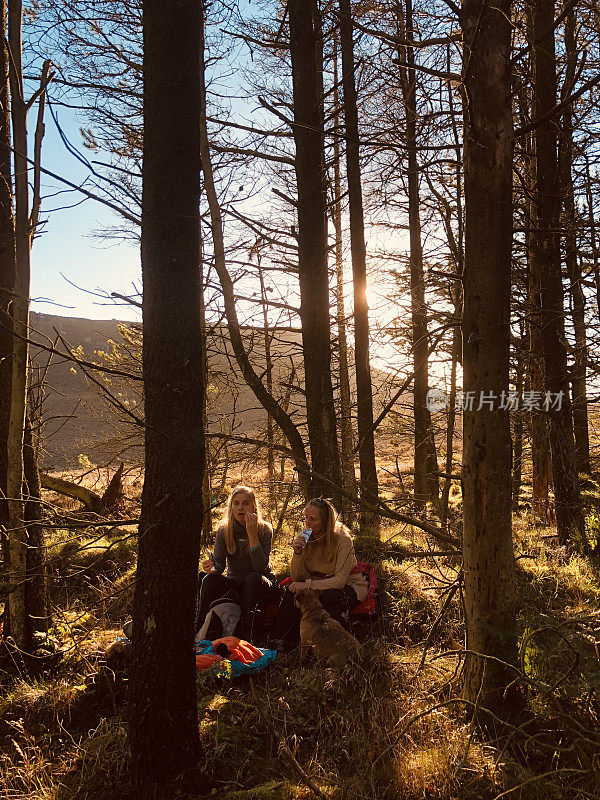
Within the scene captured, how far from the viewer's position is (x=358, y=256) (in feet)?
30.9

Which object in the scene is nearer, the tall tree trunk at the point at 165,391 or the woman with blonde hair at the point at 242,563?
the tall tree trunk at the point at 165,391

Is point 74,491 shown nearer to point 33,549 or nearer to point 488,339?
point 33,549

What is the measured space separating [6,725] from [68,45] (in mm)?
6786

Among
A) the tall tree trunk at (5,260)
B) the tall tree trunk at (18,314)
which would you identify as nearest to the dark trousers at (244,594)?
the tall tree trunk at (18,314)

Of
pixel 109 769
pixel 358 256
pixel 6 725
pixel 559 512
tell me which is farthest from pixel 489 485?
pixel 358 256

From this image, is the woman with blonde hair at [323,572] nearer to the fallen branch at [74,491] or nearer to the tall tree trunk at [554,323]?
the tall tree trunk at [554,323]

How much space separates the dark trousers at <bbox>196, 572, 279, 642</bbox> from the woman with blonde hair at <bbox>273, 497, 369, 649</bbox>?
0.69 ft

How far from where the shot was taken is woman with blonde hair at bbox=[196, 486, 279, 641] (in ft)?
17.7

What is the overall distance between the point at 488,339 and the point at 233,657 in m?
3.17

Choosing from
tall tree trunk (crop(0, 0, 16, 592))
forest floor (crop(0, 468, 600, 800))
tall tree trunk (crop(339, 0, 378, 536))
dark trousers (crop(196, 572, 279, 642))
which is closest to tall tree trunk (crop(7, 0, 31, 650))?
forest floor (crop(0, 468, 600, 800))

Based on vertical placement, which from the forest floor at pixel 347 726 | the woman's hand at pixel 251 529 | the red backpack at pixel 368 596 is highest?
the woman's hand at pixel 251 529

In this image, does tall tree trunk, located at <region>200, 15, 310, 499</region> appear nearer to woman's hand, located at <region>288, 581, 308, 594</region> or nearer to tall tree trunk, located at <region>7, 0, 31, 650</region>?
woman's hand, located at <region>288, 581, 308, 594</region>

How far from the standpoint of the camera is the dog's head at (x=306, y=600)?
504 centimetres

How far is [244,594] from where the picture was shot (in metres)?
5.43
